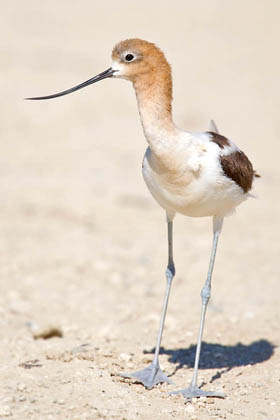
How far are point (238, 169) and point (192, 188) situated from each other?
0.50 metres

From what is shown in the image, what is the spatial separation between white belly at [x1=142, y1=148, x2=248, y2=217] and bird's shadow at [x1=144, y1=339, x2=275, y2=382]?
1342 mm

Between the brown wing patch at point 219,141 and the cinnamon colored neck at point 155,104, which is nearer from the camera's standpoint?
the cinnamon colored neck at point 155,104

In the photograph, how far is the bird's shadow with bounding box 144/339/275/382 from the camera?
6091 mm

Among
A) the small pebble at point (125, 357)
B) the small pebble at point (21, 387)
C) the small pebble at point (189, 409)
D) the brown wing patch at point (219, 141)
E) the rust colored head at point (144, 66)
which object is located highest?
the rust colored head at point (144, 66)

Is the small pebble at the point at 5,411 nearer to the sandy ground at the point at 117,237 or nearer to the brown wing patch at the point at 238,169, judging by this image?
the sandy ground at the point at 117,237

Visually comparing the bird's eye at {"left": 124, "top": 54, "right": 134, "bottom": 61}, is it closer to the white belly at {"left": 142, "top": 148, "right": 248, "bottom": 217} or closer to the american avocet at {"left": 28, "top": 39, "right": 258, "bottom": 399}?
the american avocet at {"left": 28, "top": 39, "right": 258, "bottom": 399}

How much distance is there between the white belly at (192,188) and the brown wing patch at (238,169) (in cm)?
5

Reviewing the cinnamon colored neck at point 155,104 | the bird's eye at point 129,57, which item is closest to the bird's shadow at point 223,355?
the cinnamon colored neck at point 155,104

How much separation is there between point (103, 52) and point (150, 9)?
4958 mm

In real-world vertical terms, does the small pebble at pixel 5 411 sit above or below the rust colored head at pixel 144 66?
below

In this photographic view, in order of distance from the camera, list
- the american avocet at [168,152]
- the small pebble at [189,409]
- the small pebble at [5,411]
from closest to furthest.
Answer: the small pebble at [5,411], the small pebble at [189,409], the american avocet at [168,152]

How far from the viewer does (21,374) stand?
17.4ft

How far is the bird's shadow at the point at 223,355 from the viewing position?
6.09 metres

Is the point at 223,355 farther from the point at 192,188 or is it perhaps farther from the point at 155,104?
the point at 155,104
